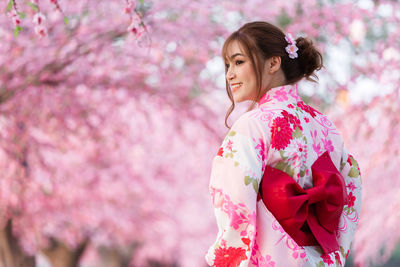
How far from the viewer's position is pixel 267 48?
2217 mm

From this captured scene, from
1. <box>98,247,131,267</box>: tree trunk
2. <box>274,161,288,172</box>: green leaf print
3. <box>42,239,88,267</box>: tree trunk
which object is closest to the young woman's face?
<box>274,161,288,172</box>: green leaf print

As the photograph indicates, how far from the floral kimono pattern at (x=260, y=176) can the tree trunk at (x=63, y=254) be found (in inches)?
334

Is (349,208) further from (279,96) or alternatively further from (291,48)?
(291,48)

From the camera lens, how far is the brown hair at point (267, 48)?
2.20 meters

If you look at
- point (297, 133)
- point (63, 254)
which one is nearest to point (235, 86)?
point (297, 133)

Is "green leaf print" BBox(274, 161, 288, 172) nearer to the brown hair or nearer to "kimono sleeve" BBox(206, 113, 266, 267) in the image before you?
"kimono sleeve" BBox(206, 113, 266, 267)

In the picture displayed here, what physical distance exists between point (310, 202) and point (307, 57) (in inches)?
25.8

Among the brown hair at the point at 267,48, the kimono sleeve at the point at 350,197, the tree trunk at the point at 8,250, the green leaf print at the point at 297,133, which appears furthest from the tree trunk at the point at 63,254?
the green leaf print at the point at 297,133

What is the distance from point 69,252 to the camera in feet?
32.9

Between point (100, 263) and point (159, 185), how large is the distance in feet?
19.5

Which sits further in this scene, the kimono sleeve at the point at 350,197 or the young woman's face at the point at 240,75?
the kimono sleeve at the point at 350,197

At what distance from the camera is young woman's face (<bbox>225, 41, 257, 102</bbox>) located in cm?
221

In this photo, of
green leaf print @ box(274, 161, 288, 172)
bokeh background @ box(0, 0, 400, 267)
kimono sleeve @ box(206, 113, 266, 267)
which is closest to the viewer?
kimono sleeve @ box(206, 113, 266, 267)

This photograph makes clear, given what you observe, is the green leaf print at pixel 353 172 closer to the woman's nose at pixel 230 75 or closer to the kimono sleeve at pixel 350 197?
the kimono sleeve at pixel 350 197
